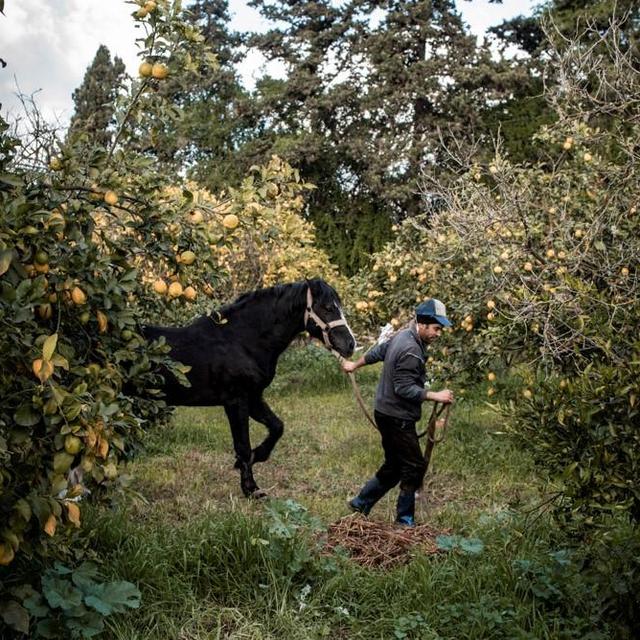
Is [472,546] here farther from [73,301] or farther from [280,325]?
[280,325]

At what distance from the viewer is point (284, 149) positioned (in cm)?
2350

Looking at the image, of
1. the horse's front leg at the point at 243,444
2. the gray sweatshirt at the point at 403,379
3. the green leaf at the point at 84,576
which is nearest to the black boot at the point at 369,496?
the gray sweatshirt at the point at 403,379

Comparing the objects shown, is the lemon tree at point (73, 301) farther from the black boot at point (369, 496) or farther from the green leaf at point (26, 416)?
the black boot at point (369, 496)

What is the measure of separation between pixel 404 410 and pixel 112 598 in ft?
9.30

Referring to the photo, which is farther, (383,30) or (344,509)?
(383,30)

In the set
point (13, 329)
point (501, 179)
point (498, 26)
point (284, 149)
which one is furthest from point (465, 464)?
point (498, 26)

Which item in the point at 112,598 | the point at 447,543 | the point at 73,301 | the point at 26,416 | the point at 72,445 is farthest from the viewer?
the point at 447,543

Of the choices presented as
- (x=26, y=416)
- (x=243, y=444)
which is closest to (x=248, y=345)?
(x=243, y=444)

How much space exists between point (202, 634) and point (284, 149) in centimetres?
2125

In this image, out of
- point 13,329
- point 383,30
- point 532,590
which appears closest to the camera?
point 13,329

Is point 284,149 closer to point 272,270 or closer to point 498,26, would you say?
point 498,26

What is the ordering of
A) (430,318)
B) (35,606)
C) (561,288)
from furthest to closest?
1. (430,318)
2. (561,288)
3. (35,606)

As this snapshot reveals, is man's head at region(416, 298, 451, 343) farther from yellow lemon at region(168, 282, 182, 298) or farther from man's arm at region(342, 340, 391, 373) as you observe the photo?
yellow lemon at region(168, 282, 182, 298)

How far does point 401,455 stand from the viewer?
5.54 metres
